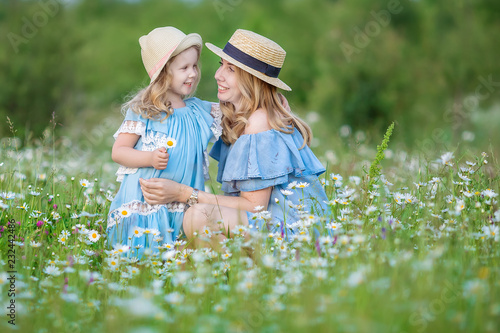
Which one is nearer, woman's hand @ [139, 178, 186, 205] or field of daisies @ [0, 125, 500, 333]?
field of daisies @ [0, 125, 500, 333]

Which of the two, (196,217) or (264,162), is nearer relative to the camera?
(196,217)

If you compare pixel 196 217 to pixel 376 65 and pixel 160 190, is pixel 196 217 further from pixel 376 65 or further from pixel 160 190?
pixel 376 65

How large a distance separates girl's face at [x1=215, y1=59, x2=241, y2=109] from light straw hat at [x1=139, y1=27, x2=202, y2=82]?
0.27m

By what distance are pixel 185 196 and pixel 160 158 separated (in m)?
0.34

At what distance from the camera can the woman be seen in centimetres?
340

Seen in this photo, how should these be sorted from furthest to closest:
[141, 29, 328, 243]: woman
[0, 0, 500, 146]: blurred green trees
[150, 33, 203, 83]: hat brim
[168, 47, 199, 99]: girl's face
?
[0, 0, 500, 146]: blurred green trees → [168, 47, 199, 99]: girl's face → [150, 33, 203, 83]: hat brim → [141, 29, 328, 243]: woman

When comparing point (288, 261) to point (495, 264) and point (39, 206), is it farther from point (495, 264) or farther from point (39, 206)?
point (39, 206)

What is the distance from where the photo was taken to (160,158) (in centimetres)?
333

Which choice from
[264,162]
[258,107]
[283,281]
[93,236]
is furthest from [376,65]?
[283,281]

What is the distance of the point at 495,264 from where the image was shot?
258 centimetres

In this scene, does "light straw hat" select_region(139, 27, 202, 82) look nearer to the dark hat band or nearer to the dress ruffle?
the dark hat band

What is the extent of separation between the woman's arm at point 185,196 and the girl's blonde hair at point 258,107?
44cm

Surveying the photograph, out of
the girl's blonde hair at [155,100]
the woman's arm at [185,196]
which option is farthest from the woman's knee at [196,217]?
the girl's blonde hair at [155,100]

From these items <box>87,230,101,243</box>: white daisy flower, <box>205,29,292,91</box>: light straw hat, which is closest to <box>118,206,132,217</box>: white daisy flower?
<box>87,230,101,243</box>: white daisy flower
